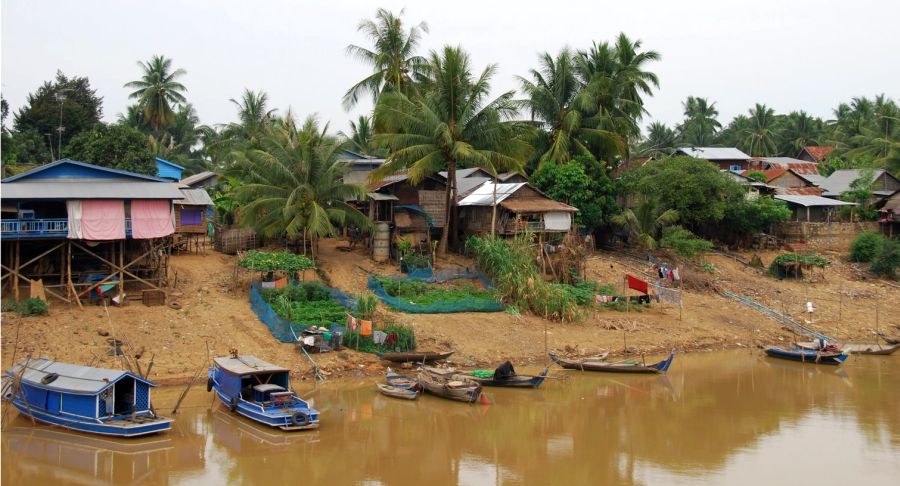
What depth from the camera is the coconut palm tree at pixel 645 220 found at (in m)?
36.6

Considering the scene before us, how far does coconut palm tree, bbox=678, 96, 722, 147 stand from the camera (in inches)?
2704

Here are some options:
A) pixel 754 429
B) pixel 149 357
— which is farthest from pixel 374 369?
pixel 754 429

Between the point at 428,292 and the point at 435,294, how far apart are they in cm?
38

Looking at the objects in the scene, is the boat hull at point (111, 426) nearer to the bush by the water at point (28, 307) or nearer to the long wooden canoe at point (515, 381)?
the bush by the water at point (28, 307)

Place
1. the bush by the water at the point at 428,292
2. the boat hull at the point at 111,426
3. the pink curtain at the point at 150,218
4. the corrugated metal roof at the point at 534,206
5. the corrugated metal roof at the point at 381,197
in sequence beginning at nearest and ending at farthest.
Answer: the boat hull at the point at 111,426
the pink curtain at the point at 150,218
the bush by the water at the point at 428,292
the corrugated metal roof at the point at 534,206
the corrugated metal roof at the point at 381,197

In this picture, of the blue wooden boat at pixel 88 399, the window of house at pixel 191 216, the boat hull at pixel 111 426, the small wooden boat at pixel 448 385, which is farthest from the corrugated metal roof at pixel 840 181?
the blue wooden boat at pixel 88 399

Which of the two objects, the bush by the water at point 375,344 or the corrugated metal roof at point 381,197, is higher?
the corrugated metal roof at point 381,197

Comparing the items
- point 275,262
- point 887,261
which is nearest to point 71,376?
point 275,262

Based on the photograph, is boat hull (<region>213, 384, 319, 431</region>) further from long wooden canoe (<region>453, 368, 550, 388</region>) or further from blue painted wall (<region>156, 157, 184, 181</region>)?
blue painted wall (<region>156, 157, 184, 181</region>)

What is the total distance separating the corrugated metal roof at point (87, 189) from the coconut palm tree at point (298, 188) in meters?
3.78

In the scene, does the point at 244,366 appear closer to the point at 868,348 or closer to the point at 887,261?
the point at 868,348

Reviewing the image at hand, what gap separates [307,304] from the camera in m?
25.9

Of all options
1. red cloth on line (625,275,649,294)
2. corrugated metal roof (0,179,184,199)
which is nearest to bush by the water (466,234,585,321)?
red cloth on line (625,275,649,294)

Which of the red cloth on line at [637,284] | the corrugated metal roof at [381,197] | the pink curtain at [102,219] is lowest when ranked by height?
the red cloth on line at [637,284]
